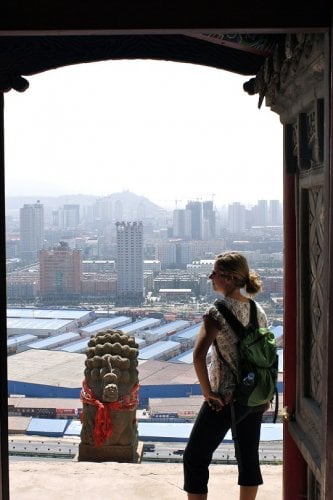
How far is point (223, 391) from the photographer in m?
3.10

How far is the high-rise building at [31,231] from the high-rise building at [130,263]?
897mm

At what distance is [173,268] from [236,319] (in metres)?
3.15

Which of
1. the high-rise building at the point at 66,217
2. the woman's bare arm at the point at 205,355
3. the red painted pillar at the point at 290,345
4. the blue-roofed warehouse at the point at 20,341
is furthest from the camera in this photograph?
the high-rise building at the point at 66,217

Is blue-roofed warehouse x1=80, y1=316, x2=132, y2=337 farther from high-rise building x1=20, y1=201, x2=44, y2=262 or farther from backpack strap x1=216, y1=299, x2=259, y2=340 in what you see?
backpack strap x1=216, y1=299, x2=259, y2=340

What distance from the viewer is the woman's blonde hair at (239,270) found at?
10.4ft

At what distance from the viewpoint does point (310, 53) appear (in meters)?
2.65

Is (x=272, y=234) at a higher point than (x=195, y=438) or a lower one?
higher

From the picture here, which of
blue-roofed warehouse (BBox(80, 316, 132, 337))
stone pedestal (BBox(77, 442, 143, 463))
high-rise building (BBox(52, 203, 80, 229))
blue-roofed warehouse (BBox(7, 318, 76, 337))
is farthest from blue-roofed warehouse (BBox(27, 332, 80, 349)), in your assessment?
stone pedestal (BBox(77, 442, 143, 463))

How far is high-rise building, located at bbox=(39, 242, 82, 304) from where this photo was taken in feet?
22.7

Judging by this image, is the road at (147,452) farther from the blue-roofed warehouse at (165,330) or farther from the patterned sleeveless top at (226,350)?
the patterned sleeveless top at (226,350)

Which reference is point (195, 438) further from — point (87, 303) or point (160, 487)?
point (87, 303)

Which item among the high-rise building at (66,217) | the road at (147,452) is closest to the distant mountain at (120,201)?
the high-rise building at (66,217)

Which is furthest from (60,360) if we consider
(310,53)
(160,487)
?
(310,53)

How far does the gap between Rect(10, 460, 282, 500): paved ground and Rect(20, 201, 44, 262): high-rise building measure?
243cm
